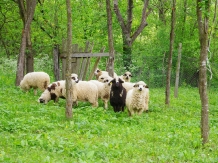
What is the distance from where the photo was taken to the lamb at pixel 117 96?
14297 mm

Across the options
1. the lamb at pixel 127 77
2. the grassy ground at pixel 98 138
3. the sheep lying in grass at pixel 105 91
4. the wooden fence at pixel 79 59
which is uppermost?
the wooden fence at pixel 79 59

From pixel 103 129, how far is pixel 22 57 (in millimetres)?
9614

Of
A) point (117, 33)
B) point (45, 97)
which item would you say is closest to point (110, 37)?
point (45, 97)

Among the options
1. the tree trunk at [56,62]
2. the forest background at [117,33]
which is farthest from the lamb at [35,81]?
the forest background at [117,33]

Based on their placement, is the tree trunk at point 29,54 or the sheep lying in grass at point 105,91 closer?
the sheep lying in grass at point 105,91

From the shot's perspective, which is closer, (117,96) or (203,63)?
(203,63)

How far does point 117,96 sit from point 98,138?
5.55 m

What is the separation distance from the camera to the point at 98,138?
8.85m

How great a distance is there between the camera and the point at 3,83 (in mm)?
20344

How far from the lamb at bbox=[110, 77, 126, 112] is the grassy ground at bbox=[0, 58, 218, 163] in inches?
30.2

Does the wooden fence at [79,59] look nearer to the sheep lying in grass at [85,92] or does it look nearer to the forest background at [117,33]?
the forest background at [117,33]

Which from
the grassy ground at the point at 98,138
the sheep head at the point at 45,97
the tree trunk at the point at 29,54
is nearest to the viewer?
the grassy ground at the point at 98,138

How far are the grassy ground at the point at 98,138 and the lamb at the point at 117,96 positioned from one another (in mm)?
766

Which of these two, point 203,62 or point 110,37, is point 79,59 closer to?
point 110,37
